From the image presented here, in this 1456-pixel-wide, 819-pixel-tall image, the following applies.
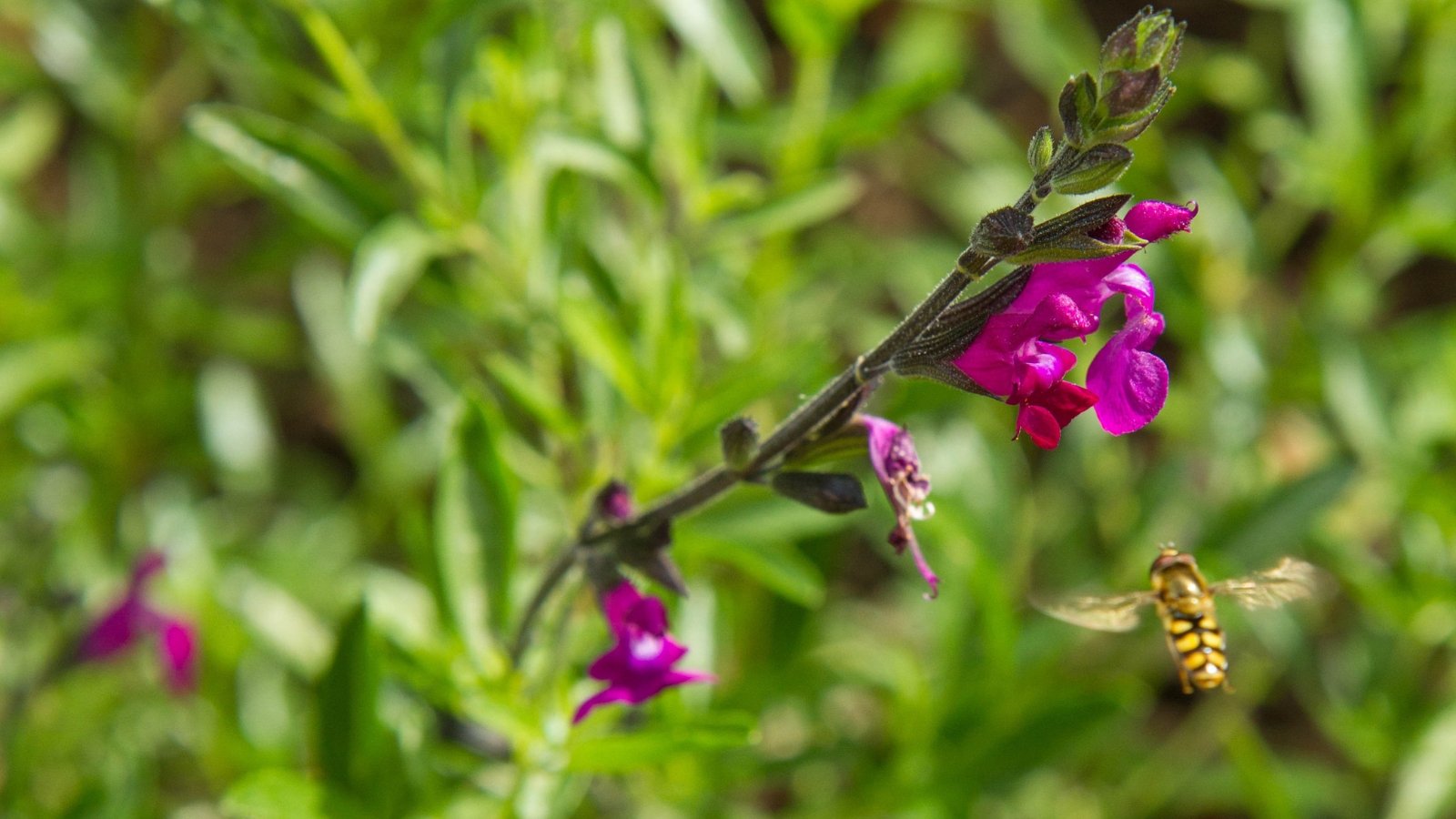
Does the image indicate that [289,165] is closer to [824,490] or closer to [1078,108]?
[824,490]

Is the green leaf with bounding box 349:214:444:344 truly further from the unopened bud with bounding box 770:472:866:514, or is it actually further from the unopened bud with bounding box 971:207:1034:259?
the unopened bud with bounding box 971:207:1034:259

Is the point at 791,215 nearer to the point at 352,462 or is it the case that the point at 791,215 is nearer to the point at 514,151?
the point at 514,151

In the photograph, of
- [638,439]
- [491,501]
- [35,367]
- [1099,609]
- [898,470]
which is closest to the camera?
[898,470]

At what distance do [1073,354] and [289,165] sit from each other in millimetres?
1887

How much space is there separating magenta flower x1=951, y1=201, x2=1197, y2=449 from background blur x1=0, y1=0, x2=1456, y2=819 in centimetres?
79

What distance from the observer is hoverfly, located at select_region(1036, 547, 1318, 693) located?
224 centimetres

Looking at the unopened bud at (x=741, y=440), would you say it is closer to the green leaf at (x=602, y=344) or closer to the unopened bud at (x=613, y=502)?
the unopened bud at (x=613, y=502)

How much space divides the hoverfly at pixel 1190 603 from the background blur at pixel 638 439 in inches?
25.2

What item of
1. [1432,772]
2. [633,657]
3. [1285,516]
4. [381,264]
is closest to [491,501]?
[381,264]

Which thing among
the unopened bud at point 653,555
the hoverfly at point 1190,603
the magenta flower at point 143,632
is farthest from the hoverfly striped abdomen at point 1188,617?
the magenta flower at point 143,632

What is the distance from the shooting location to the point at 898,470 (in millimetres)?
1870

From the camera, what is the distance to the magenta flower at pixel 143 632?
11.2ft

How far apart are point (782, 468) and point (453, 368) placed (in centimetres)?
176

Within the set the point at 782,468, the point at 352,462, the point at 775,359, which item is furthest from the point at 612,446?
the point at 352,462
